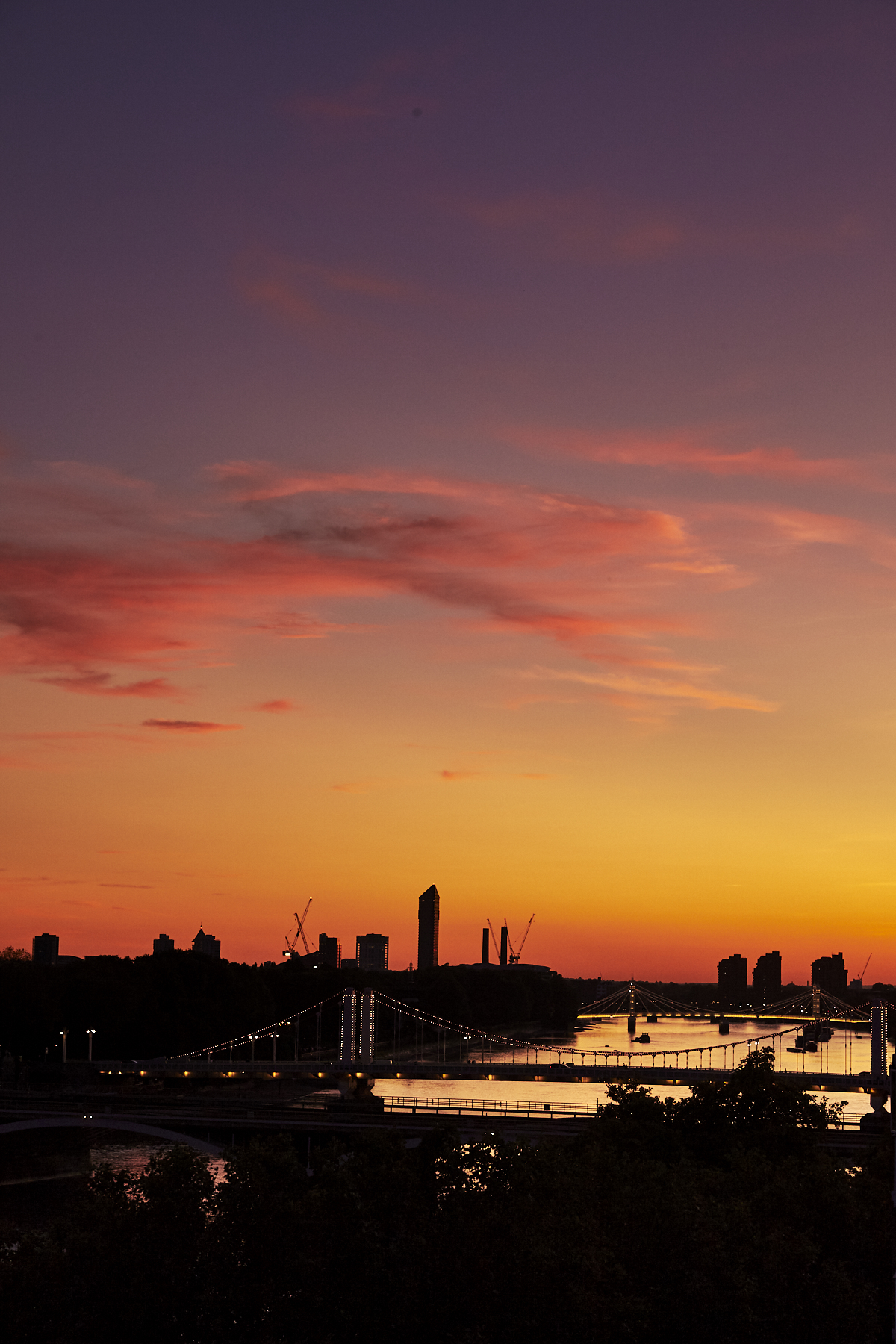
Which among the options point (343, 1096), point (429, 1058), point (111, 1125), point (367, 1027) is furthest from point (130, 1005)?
point (111, 1125)

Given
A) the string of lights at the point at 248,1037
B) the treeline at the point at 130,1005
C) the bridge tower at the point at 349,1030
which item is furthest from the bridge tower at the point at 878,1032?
the treeline at the point at 130,1005

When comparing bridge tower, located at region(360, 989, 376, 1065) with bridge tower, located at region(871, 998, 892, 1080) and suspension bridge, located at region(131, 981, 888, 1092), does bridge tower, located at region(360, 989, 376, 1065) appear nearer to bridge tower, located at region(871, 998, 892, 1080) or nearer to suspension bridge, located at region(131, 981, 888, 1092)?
suspension bridge, located at region(131, 981, 888, 1092)

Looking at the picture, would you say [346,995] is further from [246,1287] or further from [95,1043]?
[246,1287]

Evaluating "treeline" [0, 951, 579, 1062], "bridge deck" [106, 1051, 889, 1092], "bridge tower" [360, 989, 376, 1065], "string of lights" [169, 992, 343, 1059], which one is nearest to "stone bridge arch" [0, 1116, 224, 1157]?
"bridge deck" [106, 1051, 889, 1092]

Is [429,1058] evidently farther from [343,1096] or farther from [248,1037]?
[343,1096]

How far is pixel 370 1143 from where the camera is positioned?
37.0 metres

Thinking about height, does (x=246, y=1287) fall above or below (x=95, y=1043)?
above

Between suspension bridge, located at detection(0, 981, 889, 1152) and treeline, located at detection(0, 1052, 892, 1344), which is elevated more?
treeline, located at detection(0, 1052, 892, 1344)

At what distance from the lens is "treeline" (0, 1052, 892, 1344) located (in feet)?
93.8

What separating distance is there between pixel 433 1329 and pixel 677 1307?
5.34m

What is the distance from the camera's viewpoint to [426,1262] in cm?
3003

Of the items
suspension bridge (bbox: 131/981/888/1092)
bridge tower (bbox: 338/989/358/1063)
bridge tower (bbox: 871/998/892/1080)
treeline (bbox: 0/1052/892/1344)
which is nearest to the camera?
treeline (bbox: 0/1052/892/1344)

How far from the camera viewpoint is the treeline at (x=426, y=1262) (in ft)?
93.8

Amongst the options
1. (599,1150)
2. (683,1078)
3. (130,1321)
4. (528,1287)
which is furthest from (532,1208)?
(683,1078)
